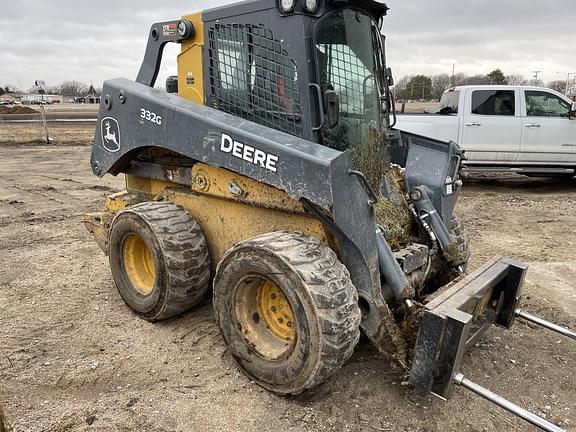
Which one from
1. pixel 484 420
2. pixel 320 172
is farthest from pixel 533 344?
pixel 320 172

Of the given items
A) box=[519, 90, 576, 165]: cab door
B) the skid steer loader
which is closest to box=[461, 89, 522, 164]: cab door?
box=[519, 90, 576, 165]: cab door

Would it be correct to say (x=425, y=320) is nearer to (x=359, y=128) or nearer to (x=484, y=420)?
(x=484, y=420)

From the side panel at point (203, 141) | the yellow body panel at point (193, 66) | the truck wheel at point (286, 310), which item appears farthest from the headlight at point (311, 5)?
the truck wheel at point (286, 310)

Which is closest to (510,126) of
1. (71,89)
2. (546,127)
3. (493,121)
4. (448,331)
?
(493,121)

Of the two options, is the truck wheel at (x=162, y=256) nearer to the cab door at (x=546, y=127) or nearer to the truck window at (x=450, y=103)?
the truck window at (x=450, y=103)

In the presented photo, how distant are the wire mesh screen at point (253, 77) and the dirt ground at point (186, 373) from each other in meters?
1.69

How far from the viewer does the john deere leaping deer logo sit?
395 cm

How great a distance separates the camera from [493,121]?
9.33m

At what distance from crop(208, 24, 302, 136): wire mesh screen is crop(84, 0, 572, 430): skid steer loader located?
0.04ft

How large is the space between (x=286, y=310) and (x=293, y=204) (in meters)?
0.66

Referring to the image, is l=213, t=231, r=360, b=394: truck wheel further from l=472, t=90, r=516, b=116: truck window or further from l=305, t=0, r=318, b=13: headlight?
l=472, t=90, r=516, b=116: truck window

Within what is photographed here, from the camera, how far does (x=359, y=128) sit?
358 centimetres

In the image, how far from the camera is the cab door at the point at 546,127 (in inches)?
368

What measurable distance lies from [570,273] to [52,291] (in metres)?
5.22
